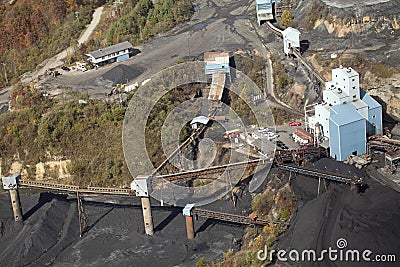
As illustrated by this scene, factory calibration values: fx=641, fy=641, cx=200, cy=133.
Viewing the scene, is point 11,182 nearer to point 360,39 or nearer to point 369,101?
point 369,101

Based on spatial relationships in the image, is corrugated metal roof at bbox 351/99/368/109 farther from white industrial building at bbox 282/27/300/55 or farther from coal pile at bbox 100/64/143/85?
coal pile at bbox 100/64/143/85

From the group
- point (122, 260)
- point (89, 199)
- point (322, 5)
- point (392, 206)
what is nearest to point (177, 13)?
point (322, 5)

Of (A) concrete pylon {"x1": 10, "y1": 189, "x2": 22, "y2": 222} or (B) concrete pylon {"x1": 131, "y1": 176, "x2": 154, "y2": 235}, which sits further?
(A) concrete pylon {"x1": 10, "y1": 189, "x2": 22, "y2": 222}

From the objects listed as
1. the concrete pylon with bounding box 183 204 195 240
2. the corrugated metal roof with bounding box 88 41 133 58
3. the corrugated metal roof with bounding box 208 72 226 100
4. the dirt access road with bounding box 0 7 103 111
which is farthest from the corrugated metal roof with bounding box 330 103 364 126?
the dirt access road with bounding box 0 7 103 111

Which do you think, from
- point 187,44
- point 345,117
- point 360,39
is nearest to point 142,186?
point 345,117

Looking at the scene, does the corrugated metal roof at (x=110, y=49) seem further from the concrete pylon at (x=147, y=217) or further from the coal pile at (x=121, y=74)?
the concrete pylon at (x=147, y=217)

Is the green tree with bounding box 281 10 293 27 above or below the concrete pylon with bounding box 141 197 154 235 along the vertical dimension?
above
